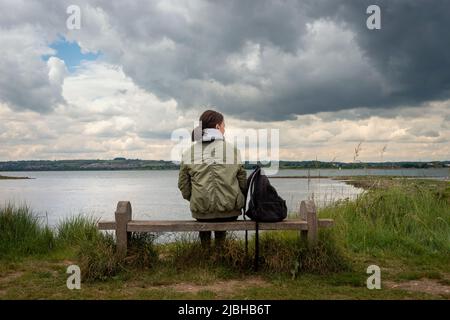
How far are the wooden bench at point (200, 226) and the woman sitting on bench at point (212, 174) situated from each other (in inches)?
5.6

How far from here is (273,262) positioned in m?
5.48

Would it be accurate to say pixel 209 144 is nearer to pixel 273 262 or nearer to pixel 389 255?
pixel 273 262

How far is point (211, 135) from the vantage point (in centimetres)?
549

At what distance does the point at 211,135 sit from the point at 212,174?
1.50 feet

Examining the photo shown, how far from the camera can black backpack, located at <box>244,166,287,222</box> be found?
5.32 m

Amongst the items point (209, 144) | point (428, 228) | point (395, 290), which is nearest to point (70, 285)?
point (209, 144)

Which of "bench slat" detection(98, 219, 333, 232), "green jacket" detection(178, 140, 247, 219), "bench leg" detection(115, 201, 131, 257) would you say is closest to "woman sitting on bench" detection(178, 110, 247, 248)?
"green jacket" detection(178, 140, 247, 219)

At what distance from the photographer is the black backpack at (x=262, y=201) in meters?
5.32

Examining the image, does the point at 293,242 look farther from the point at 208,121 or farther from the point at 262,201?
the point at 208,121

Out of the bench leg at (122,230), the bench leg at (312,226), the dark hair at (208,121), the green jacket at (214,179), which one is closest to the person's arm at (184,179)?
the green jacket at (214,179)

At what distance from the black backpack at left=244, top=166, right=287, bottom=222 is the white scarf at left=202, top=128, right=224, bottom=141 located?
1.86 feet

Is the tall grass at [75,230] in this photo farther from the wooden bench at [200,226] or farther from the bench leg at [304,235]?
the bench leg at [304,235]
